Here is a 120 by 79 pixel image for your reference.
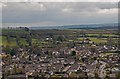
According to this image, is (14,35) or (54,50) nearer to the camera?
(54,50)

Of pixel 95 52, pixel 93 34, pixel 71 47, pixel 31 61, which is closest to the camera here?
pixel 31 61

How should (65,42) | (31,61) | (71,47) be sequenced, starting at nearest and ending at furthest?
(31,61), (71,47), (65,42)

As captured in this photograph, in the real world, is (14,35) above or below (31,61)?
above

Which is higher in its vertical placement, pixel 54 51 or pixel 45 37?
pixel 45 37

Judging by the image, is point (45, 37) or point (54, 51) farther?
point (45, 37)

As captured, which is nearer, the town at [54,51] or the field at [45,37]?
the town at [54,51]

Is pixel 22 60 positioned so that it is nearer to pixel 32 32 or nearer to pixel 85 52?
pixel 85 52

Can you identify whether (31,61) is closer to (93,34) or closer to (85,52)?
(85,52)

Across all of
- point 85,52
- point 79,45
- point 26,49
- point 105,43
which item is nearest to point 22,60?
point 26,49

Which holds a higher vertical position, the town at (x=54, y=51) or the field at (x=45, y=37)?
the field at (x=45, y=37)

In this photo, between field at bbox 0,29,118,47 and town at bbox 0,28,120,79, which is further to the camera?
field at bbox 0,29,118,47

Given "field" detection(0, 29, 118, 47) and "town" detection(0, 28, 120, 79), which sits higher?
"field" detection(0, 29, 118, 47)
